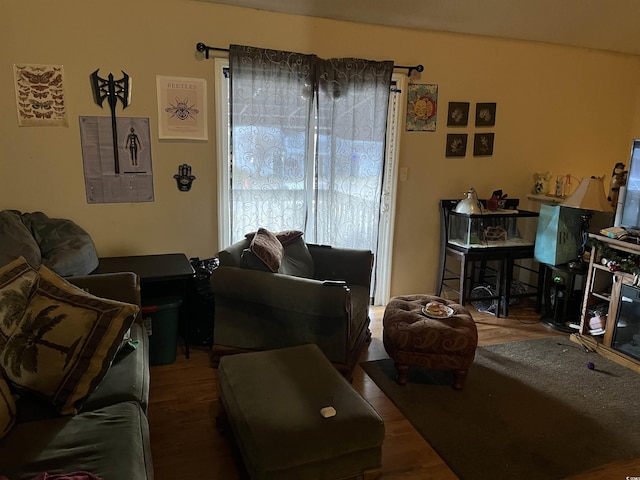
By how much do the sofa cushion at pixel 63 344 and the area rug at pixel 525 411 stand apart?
154cm

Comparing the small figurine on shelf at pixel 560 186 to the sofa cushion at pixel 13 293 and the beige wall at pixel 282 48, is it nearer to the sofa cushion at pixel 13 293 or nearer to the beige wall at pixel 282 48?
the beige wall at pixel 282 48

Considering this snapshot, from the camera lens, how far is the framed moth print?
3166 millimetres

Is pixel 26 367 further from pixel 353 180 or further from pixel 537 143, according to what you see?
pixel 537 143

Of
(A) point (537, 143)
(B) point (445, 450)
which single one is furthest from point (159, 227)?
(A) point (537, 143)

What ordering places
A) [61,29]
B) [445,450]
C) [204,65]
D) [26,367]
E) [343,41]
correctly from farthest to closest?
1. [343,41]
2. [204,65]
3. [61,29]
4. [445,450]
5. [26,367]

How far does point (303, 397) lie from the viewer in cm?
184

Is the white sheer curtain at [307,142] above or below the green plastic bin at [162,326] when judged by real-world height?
above

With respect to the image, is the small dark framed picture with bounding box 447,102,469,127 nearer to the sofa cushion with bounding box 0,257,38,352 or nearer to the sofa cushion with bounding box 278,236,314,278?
the sofa cushion with bounding box 278,236,314,278

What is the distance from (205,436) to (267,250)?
1045 millimetres

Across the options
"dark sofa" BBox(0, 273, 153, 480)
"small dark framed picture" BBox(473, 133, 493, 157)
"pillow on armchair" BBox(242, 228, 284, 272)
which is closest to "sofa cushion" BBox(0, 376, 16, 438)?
"dark sofa" BBox(0, 273, 153, 480)

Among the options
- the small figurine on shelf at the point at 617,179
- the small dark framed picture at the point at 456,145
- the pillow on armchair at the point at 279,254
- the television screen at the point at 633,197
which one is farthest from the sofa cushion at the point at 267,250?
the small figurine on shelf at the point at 617,179

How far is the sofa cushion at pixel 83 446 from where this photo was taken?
1344mm

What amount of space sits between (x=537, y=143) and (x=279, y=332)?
3.13m

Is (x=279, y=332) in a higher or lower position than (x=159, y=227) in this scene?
lower
